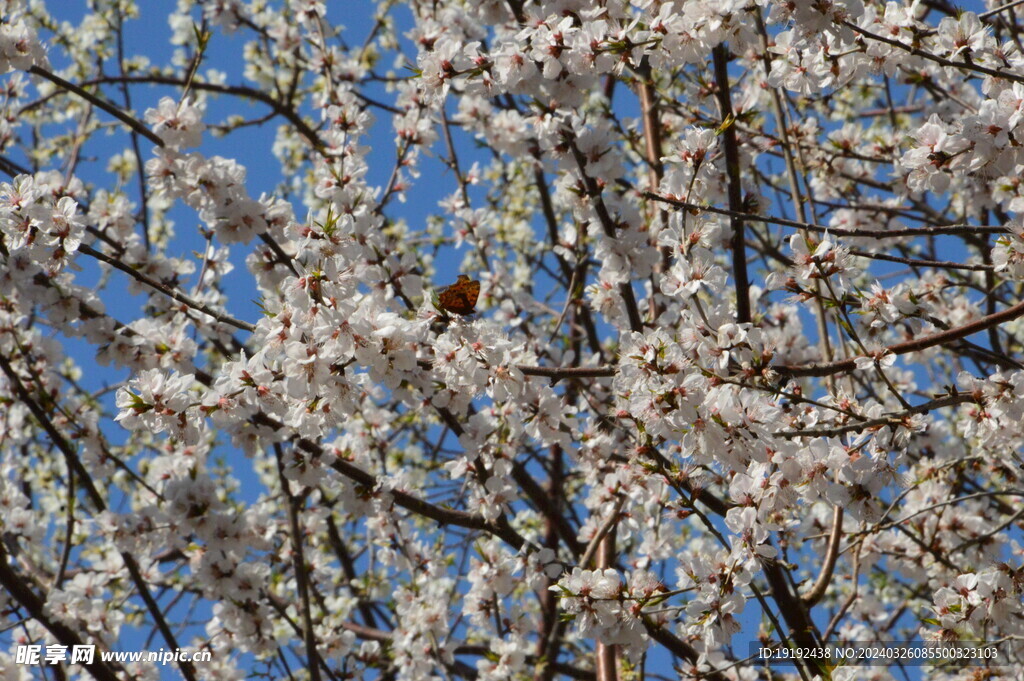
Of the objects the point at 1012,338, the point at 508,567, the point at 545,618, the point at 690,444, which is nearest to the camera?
the point at 690,444

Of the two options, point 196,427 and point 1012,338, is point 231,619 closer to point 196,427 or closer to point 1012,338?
point 196,427

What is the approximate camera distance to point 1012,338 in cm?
525

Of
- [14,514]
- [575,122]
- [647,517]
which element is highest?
[575,122]

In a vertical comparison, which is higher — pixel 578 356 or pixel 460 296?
pixel 578 356

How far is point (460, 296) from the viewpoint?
9.04 feet

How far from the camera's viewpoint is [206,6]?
219 inches

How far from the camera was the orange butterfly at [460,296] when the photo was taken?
8.93 feet

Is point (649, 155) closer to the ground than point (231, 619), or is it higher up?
higher up

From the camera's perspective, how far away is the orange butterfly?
8.93 feet

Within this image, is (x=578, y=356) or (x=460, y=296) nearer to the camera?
(x=460, y=296)

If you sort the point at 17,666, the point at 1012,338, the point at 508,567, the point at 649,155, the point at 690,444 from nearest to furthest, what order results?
the point at 690,444 → the point at 508,567 → the point at 17,666 → the point at 649,155 → the point at 1012,338

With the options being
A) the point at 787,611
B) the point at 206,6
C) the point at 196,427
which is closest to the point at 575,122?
the point at 196,427

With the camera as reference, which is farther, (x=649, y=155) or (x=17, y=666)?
(x=649, y=155)

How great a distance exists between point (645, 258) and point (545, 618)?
9.63 ft
